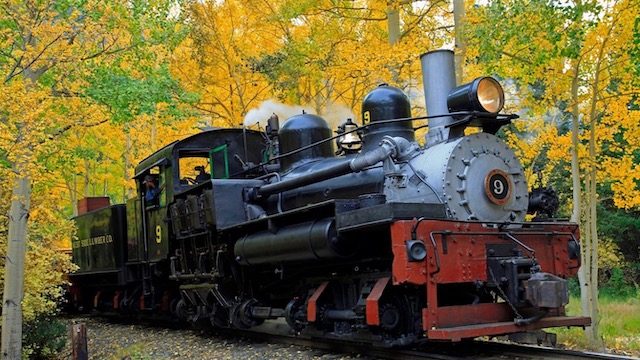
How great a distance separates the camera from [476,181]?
7.04 metres

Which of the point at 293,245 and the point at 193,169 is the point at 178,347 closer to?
the point at 293,245

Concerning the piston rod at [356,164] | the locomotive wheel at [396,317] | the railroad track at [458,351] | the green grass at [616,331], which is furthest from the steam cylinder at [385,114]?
the green grass at [616,331]

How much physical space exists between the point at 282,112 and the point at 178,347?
5.93 m

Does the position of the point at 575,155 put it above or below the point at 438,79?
below

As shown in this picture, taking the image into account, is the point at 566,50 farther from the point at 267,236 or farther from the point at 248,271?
the point at 248,271

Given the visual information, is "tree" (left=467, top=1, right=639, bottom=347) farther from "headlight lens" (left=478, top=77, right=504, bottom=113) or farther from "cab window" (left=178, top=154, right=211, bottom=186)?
"cab window" (left=178, top=154, right=211, bottom=186)

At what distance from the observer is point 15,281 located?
884cm

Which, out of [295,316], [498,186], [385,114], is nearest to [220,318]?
[295,316]

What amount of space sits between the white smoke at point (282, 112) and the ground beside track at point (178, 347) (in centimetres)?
384

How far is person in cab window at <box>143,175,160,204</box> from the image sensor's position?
11.8 meters

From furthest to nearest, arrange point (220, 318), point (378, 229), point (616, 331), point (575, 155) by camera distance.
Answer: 1. point (616, 331)
2. point (575, 155)
3. point (220, 318)
4. point (378, 229)

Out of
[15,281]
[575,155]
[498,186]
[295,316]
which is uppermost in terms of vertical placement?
[575,155]

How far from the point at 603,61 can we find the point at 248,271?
6.47 meters

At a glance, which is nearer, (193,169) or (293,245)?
(293,245)
